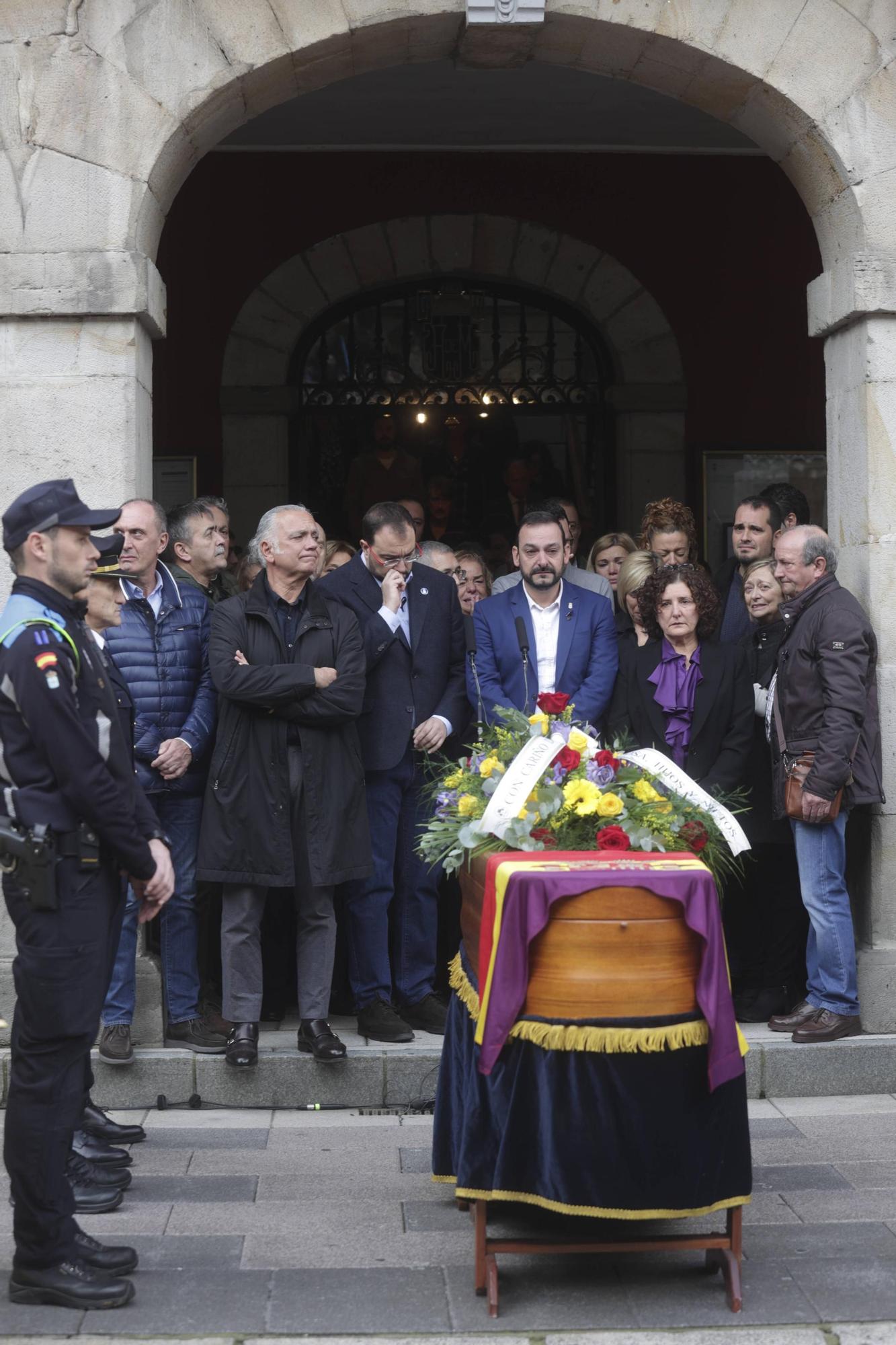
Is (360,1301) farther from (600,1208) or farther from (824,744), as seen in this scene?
(824,744)

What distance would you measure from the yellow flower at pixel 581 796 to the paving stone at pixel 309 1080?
2.12 m

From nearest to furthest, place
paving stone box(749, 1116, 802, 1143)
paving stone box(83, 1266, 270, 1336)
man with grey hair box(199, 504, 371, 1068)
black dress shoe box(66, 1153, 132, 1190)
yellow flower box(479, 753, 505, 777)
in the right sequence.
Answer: paving stone box(83, 1266, 270, 1336)
yellow flower box(479, 753, 505, 777)
black dress shoe box(66, 1153, 132, 1190)
paving stone box(749, 1116, 802, 1143)
man with grey hair box(199, 504, 371, 1068)

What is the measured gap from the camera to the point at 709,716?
671 cm

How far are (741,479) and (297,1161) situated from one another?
654 centimetres

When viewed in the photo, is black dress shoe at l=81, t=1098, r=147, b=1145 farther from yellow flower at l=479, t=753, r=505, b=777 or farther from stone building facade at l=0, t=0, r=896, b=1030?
stone building facade at l=0, t=0, r=896, b=1030

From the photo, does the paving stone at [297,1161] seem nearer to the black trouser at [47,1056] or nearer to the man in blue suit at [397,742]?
the man in blue suit at [397,742]

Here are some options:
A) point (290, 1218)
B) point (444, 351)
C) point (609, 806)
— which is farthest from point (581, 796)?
point (444, 351)

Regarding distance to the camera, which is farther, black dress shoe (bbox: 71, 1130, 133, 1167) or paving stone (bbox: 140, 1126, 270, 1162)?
paving stone (bbox: 140, 1126, 270, 1162)

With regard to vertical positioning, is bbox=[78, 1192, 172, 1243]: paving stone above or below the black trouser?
below

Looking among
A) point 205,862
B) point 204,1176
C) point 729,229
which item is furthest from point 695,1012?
point 729,229

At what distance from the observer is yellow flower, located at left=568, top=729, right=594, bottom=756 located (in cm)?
486

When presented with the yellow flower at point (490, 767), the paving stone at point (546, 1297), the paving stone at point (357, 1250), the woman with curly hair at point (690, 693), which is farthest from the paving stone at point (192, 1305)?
the woman with curly hair at point (690, 693)

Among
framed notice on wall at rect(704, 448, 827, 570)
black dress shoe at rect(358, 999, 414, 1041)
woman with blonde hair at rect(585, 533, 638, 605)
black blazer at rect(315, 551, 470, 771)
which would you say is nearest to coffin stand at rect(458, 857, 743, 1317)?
black dress shoe at rect(358, 999, 414, 1041)

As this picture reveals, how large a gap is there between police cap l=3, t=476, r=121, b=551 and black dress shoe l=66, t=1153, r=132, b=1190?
203 centimetres
